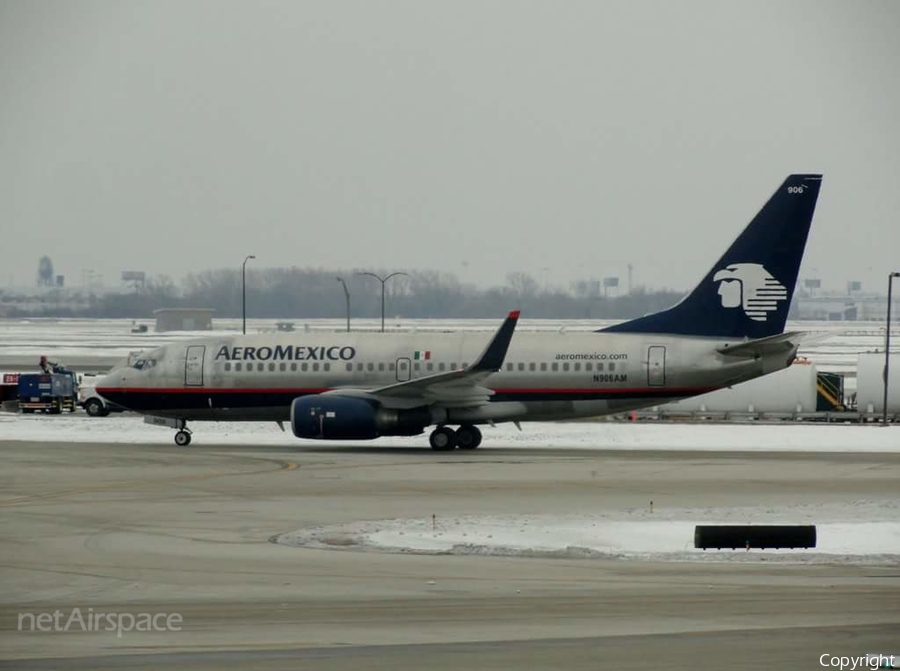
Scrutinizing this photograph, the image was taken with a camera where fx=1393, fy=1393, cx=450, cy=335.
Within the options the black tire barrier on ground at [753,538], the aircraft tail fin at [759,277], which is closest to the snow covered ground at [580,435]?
the aircraft tail fin at [759,277]

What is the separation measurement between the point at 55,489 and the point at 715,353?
63.3 feet

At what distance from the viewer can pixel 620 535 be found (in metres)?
22.8

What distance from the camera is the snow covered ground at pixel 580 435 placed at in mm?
42375

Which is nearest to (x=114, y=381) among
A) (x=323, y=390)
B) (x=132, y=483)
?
(x=323, y=390)

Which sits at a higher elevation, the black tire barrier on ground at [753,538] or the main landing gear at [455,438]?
the black tire barrier on ground at [753,538]

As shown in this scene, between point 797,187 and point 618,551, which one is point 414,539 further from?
point 797,187

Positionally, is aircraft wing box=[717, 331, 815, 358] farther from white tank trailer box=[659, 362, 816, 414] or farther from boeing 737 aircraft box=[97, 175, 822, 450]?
white tank trailer box=[659, 362, 816, 414]

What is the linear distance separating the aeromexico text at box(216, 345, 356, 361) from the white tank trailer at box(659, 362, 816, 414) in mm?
16095

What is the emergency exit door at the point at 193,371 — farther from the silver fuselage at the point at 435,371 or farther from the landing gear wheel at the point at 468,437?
the landing gear wheel at the point at 468,437

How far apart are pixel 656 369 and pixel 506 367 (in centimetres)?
436

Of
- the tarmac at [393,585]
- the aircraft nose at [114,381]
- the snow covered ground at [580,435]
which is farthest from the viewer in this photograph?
the aircraft nose at [114,381]

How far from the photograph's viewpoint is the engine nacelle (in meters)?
39.2

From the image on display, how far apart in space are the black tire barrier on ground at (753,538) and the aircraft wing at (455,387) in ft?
57.1

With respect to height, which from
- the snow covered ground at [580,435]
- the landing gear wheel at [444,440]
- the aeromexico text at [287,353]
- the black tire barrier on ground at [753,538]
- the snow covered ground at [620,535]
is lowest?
the snow covered ground at [580,435]
